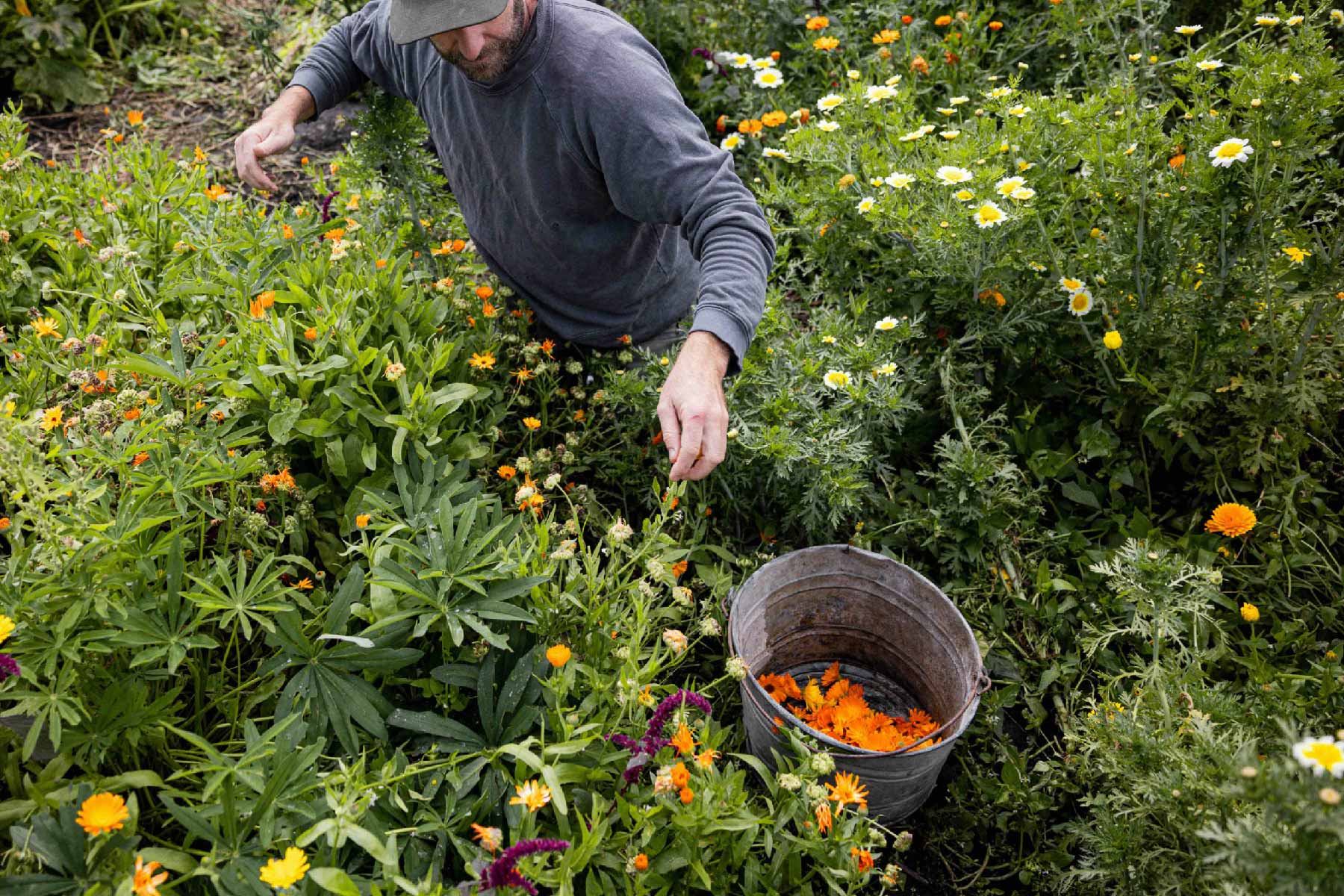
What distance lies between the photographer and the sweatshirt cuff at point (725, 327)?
5.80 ft

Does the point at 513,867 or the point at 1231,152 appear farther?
the point at 1231,152

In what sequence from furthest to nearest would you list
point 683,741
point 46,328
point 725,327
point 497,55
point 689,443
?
A: 1. point 46,328
2. point 497,55
3. point 725,327
4. point 689,443
5. point 683,741

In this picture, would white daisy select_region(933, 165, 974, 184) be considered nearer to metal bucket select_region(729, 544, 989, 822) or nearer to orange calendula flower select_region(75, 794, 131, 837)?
metal bucket select_region(729, 544, 989, 822)

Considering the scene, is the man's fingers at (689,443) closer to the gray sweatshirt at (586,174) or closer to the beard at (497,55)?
the gray sweatshirt at (586,174)

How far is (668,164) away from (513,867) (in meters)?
1.47

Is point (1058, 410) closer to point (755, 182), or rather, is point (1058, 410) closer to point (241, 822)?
point (755, 182)

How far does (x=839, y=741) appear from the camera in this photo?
6.07 feet

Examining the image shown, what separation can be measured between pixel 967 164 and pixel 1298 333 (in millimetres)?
961

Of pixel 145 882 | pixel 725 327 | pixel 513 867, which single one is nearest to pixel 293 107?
pixel 725 327

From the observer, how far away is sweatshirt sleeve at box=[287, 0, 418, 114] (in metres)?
2.43

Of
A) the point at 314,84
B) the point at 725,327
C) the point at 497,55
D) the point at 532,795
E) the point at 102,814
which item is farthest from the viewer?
the point at 314,84

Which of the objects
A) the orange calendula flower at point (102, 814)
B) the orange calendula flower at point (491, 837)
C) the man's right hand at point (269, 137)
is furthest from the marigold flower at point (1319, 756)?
the man's right hand at point (269, 137)

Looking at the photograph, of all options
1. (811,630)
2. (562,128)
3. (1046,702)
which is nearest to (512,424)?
(562,128)

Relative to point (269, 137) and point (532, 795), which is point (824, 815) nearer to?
point (532, 795)
